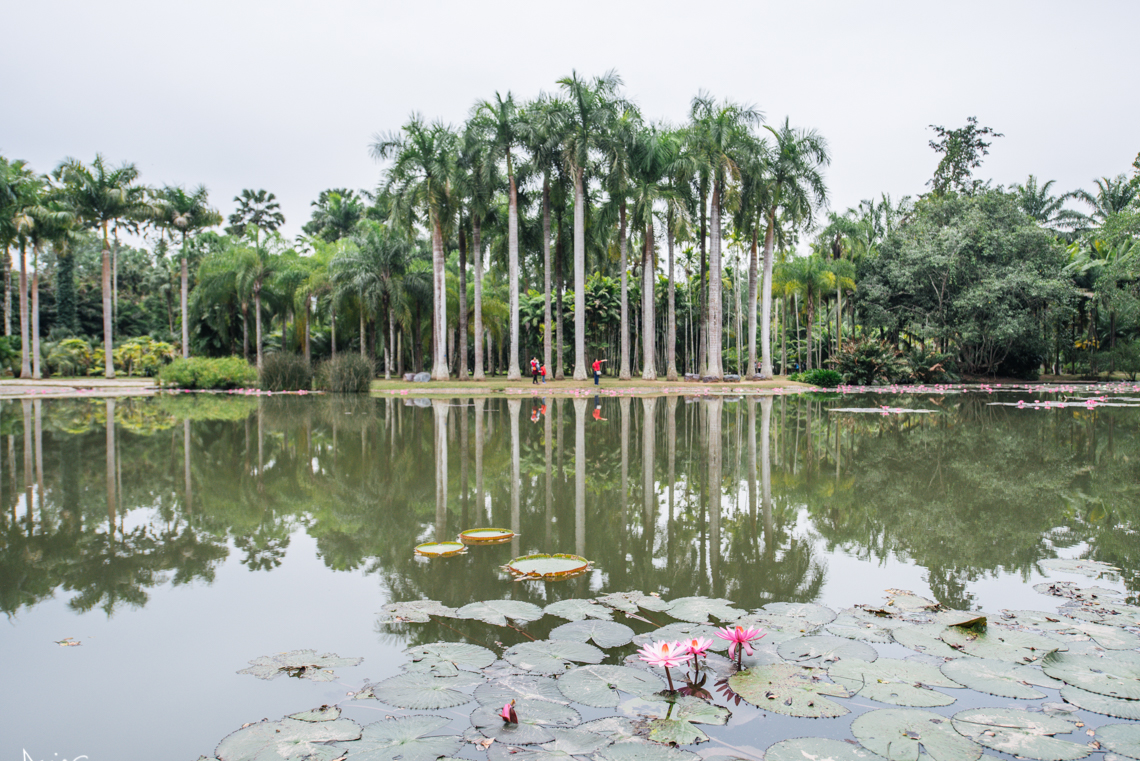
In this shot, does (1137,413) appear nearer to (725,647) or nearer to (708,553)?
(708,553)

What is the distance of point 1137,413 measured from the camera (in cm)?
1638

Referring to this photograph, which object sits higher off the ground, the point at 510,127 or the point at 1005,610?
the point at 510,127

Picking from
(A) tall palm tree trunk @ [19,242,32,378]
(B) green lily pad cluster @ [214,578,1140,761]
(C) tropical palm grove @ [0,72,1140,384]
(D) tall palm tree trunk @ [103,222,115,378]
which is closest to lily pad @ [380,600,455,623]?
(B) green lily pad cluster @ [214,578,1140,761]

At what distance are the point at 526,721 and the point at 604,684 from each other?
0.43 m

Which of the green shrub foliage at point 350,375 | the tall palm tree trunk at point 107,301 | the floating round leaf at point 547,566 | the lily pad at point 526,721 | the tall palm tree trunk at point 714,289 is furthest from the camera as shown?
the tall palm tree trunk at point 107,301

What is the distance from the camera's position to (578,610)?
3.80 meters

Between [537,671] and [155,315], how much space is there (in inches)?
2463

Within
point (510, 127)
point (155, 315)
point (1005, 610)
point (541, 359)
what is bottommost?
point (1005, 610)

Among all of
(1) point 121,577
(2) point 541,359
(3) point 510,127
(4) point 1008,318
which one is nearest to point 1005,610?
(1) point 121,577

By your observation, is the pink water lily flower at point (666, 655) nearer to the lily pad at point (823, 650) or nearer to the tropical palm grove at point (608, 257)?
the lily pad at point (823, 650)

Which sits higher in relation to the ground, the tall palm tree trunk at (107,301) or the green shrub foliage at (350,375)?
the tall palm tree trunk at (107,301)

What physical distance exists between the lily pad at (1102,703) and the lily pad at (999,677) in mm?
81

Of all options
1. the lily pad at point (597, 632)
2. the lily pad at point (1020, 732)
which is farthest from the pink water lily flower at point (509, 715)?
the lily pad at point (1020, 732)

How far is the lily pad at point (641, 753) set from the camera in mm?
2410
